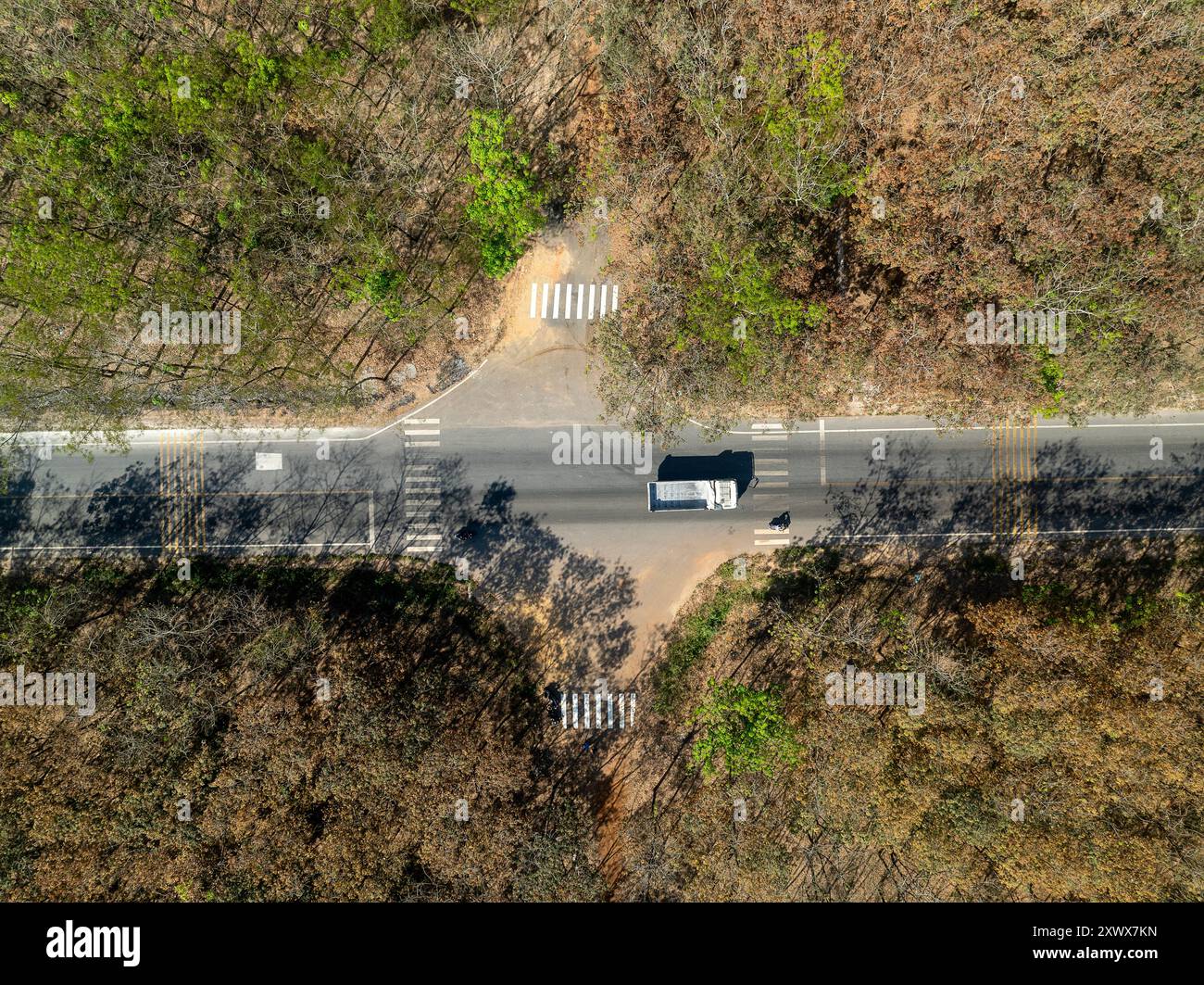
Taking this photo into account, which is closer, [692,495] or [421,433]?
[692,495]

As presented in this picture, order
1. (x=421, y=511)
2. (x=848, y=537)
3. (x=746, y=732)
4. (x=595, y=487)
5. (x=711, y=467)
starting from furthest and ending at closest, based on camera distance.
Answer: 1. (x=848, y=537)
2. (x=595, y=487)
3. (x=711, y=467)
4. (x=421, y=511)
5. (x=746, y=732)

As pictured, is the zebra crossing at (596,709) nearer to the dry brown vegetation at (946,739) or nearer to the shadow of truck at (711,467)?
the dry brown vegetation at (946,739)

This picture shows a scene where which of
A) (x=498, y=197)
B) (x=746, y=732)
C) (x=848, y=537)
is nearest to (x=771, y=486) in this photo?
(x=848, y=537)

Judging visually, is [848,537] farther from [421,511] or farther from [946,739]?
[421,511]

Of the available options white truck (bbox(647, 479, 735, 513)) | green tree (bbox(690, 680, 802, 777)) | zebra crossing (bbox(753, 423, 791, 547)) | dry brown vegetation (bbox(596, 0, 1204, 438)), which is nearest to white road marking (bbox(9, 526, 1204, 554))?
zebra crossing (bbox(753, 423, 791, 547))

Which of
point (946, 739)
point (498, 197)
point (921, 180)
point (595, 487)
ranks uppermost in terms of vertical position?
point (921, 180)

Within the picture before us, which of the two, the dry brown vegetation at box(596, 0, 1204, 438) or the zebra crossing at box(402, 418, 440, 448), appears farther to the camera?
the zebra crossing at box(402, 418, 440, 448)

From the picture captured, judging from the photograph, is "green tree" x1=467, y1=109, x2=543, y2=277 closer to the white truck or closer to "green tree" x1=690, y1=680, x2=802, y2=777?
the white truck
